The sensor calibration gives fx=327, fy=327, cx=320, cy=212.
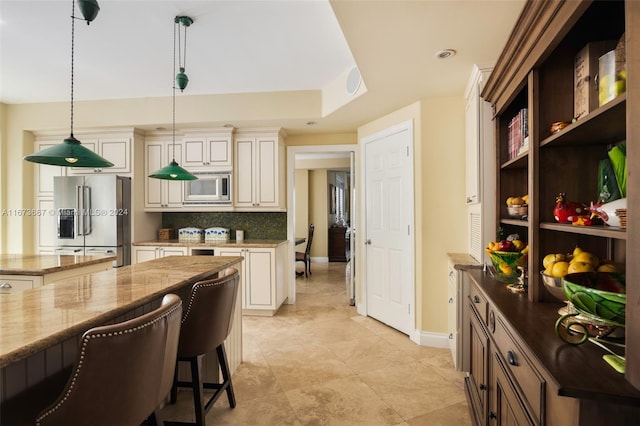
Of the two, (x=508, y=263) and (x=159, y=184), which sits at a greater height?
(x=159, y=184)

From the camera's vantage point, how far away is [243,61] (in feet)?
10.0

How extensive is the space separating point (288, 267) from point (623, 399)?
3.94 m

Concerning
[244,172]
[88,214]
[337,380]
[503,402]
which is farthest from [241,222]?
[503,402]

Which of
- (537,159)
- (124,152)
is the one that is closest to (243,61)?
(124,152)

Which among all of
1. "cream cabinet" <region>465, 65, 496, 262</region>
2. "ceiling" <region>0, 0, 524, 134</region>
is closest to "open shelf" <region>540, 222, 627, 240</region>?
"cream cabinet" <region>465, 65, 496, 262</region>

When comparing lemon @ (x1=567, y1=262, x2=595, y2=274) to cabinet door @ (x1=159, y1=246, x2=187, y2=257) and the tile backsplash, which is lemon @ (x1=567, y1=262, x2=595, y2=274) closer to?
the tile backsplash

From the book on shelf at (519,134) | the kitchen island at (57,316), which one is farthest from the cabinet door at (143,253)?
the book on shelf at (519,134)

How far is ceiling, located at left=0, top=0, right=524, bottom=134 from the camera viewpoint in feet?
6.22

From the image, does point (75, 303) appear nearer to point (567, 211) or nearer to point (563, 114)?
point (567, 211)

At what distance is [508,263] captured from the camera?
173 cm

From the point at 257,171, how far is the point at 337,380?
2.67 m

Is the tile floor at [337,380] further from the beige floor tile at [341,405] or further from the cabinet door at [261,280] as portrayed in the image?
the cabinet door at [261,280]

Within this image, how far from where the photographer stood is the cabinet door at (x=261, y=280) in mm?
3971

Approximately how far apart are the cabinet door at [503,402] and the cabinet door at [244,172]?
3.34 meters
